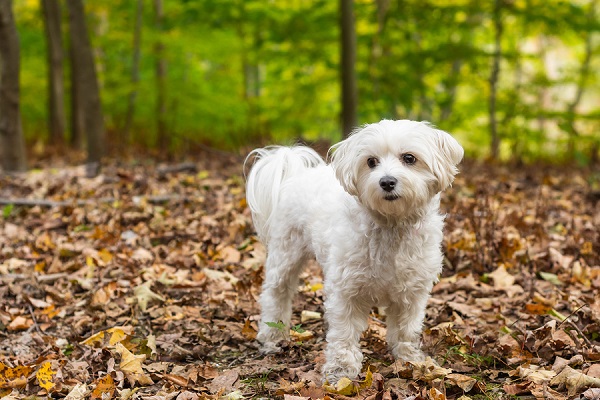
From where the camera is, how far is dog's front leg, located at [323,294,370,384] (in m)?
3.49

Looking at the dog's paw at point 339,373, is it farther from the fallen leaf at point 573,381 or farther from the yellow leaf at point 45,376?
the yellow leaf at point 45,376

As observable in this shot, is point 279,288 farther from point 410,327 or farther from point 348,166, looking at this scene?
point 348,166

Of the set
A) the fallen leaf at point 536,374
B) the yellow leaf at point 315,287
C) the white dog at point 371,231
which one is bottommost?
the yellow leaf at point 315,287

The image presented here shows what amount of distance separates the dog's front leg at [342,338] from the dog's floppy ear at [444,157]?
869mm

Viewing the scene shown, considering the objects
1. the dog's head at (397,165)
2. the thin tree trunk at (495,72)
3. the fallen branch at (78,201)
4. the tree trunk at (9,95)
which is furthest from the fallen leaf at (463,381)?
the thin tree trunk at (495,72)

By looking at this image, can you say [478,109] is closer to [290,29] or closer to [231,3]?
[290,29]

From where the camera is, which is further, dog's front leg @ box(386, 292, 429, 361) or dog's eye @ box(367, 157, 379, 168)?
dog's front leg @ box(386, 292, 429, 361)

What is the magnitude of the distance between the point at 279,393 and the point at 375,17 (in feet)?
29.5

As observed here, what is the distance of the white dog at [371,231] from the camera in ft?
10.5

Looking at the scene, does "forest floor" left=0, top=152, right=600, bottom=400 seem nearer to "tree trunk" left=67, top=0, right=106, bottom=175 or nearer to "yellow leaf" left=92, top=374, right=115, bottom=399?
"yellow leaf" left=92, top=374, right=115, bottom=399

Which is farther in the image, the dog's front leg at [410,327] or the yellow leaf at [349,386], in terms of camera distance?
the dog's front leg at [410,327]

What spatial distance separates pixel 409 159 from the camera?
3.23 m

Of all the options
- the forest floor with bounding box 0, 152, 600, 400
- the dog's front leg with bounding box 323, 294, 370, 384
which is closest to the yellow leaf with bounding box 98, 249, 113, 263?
the forest floor with bounding box 0, 152, 600, 400

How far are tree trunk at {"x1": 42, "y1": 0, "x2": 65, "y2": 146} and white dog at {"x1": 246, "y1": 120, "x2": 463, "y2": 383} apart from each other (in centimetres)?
1058
